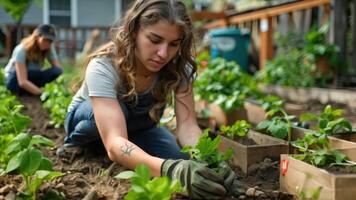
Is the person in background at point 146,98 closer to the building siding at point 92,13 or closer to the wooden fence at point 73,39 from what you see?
the wooden fence at point 73,39

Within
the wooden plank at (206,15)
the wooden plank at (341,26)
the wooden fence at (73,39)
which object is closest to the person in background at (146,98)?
the wooden plank at (341,26)

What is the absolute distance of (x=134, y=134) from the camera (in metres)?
3.06

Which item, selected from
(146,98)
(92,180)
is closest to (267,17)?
(146,98)

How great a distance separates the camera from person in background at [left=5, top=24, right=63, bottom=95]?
5375 mm

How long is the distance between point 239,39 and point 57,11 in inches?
403

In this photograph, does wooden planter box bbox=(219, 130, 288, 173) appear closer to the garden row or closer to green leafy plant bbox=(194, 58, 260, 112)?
the garden row

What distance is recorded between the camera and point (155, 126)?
317 cm

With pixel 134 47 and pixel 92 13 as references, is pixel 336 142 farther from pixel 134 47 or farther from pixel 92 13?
pixel 92 13

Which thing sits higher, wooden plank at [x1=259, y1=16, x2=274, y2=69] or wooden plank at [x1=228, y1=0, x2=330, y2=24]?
wooden plank at [x1=228, y1=0, x2=330, y2=24]

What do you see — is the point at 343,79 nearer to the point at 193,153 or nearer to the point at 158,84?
the point at 158,84

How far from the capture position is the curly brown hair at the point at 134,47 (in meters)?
2.38

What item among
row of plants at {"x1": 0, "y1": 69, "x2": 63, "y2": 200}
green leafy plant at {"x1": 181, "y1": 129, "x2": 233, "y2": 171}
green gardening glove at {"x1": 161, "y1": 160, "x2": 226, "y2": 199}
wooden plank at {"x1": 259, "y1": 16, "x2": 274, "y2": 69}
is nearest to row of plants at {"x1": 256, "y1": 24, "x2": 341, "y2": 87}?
wooden plank at {"x1": 259, "y1": 16, "x2": 274, "y2": 69}

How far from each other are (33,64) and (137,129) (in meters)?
3.25

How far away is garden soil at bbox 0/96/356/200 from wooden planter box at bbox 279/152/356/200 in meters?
0.08
